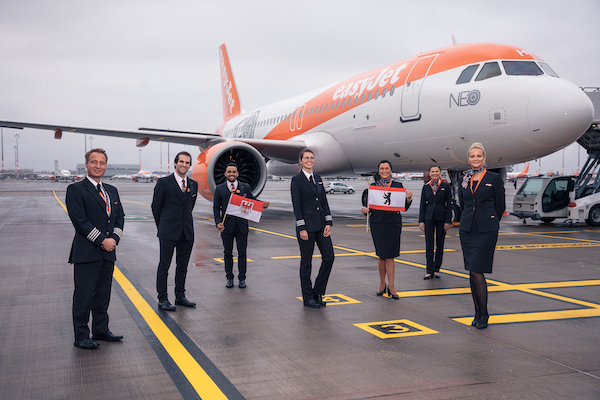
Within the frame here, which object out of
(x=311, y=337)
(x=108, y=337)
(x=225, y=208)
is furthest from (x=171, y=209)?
(x=311, y=337)

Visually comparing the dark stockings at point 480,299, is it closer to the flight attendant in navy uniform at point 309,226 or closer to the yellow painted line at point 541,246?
the flight attendant in navy uniform at point 309,226

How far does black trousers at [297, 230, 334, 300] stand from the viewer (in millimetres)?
5632

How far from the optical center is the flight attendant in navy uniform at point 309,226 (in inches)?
222

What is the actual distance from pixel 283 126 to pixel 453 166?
7549 millimetres

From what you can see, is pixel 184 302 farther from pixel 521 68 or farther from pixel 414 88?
pixel 521 68

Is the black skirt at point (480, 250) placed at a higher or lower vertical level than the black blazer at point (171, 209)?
lower

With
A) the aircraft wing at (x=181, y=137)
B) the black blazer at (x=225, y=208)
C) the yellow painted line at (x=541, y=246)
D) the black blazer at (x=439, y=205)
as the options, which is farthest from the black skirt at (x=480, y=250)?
the aircraft wing at (x=181, y=137)

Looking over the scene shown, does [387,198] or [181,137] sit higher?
[181,137]

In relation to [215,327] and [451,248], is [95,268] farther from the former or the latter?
[451,248]

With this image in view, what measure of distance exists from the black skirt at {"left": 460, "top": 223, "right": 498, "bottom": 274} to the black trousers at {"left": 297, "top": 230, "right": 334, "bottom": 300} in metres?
1.52

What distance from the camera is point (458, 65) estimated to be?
11.9 m

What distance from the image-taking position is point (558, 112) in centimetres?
1020

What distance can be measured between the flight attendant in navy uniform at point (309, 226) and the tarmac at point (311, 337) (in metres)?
0.25

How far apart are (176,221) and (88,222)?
1.45 meters
